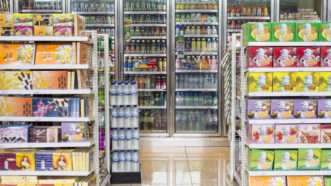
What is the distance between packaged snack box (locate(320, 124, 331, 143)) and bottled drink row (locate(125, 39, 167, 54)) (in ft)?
13.9

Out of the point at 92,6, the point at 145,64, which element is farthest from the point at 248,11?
the point at 92,6

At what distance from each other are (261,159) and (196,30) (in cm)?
421

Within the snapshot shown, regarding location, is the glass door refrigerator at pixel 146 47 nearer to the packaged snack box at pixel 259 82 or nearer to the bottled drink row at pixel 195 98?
the bottled drink row at pixel 195 98

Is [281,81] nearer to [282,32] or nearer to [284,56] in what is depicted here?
[284,56]

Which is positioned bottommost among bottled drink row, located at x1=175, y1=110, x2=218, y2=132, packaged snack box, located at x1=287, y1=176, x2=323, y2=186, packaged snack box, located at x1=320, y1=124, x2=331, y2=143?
packaged snack box, located at x1=287, y1=176, x2=323, y2=186

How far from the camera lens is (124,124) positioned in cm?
589

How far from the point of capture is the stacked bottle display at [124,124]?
587 centimetres

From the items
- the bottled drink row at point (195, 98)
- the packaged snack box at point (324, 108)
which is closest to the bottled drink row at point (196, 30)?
the bottled drink row at point (195, 98)

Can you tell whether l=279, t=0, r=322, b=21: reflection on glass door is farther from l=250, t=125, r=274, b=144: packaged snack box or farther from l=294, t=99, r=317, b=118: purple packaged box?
l=250, t=125, r=274, b=144: packaged snack box

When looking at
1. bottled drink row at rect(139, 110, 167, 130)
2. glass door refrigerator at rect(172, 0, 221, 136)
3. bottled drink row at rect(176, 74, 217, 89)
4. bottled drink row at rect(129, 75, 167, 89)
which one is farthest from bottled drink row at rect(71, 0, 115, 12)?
bottled drink row at rect(139, 110, 167, 130)

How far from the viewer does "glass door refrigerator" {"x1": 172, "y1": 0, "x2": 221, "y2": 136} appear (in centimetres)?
859

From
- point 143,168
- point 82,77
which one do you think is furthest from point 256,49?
point 143,168

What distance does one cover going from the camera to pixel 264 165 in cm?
480

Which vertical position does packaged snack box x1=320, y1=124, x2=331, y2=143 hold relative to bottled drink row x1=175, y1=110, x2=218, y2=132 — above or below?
above
